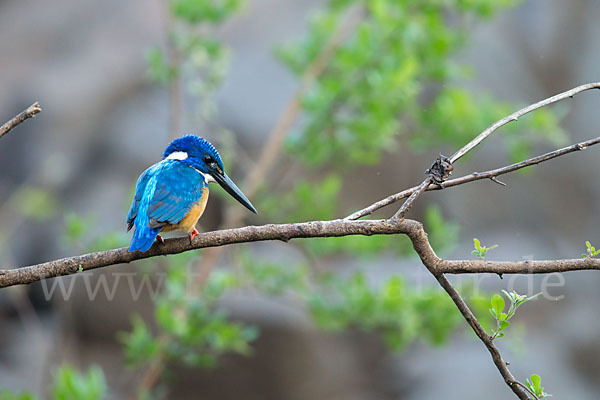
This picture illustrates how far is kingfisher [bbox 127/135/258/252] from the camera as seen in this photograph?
165cm

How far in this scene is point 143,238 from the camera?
1.53 m

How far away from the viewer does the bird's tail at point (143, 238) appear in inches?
58.4

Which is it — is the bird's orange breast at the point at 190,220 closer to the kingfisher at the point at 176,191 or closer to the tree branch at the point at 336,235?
the kingfisher at the point at 176,191

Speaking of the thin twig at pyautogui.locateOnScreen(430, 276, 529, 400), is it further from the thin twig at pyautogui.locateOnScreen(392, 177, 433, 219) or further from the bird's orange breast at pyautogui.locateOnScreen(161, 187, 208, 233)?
the bird's orange breast at pyautogui.locateOnScreen(161, 187, 208, 233)

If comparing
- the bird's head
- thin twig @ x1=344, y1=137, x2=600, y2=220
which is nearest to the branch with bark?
thin twig @ x1=344, y1=137, x2=600, y2=220

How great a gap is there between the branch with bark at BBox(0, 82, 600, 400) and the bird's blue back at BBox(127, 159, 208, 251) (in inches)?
8.7

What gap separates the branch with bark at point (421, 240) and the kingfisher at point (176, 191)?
8.2 inches

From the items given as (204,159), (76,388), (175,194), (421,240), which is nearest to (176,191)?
(175,194)

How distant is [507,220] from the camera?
5.12 m

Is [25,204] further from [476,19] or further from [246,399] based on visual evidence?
[476,19]

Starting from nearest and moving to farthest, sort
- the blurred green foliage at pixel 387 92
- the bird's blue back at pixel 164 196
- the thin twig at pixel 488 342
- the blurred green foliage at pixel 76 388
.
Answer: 1. the thin twig at pixel 488 342
2. the bird's blue back at pixel 164 196
3. the blurred green foliage at pixel 76 388
4. the blurred green foliage at pixel 387 92

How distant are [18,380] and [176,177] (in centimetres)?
319

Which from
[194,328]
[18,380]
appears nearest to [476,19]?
[194,328]

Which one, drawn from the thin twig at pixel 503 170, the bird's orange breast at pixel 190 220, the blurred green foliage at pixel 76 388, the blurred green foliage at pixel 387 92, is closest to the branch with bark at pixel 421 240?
the thin twig at pixel 503 170
